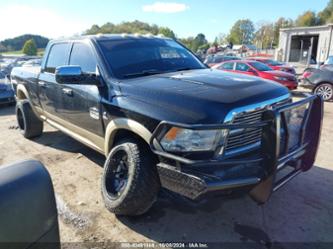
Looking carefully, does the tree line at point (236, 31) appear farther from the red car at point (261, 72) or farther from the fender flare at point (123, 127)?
the fender flare at point (123, 127)

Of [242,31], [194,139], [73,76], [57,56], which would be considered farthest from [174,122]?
[242,31]

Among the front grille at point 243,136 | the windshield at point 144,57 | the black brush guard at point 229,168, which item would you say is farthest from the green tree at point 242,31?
the black brush guard at point 229,168

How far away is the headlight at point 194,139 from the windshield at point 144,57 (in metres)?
1.22

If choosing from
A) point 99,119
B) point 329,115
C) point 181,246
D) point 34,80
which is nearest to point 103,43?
point 99,119

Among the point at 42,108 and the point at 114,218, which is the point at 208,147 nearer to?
the point at 114,218

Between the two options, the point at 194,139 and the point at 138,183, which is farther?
the point at 138,183

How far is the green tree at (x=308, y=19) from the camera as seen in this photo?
73062mm

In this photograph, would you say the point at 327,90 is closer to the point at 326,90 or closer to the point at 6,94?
the point at 326,90

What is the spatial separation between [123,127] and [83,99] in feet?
3.28

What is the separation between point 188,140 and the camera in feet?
7.65

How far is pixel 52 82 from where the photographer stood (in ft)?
14.6

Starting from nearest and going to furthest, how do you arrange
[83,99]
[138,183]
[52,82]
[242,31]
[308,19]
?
[138,183]
[83,99]
[52,82]
[308,19]
[242,31]

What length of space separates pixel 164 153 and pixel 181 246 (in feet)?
3.19

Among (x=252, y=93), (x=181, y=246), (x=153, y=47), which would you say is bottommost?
(x=181, y=246)
